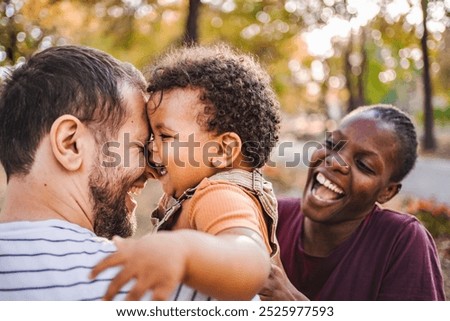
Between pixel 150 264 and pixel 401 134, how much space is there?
5.02 ft

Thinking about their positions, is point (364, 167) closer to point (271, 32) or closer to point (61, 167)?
point (61, 167)

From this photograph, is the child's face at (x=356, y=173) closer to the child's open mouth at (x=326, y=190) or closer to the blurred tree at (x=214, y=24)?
the child's open mouth at (x=326, y=190)

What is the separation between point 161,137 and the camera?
1.35 meters

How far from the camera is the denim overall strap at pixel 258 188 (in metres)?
1.25

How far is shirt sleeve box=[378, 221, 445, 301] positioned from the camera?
170 centimetres

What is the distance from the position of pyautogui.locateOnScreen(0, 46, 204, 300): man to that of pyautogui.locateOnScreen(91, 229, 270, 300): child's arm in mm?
145

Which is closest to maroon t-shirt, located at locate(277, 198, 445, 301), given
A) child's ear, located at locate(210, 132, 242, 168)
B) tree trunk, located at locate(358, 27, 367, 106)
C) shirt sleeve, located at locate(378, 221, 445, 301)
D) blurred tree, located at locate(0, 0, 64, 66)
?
shirt sleeve, located at locate(378, 221, 445, 301)

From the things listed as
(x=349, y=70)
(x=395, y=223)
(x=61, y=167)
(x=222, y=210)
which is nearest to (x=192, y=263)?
(x=222, y=210)

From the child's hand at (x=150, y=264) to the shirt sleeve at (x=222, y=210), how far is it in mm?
229

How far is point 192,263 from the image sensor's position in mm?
813

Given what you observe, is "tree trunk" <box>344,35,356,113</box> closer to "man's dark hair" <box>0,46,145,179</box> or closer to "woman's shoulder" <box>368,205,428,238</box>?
"woman's shoulder" <box>368,205,428,238</box>

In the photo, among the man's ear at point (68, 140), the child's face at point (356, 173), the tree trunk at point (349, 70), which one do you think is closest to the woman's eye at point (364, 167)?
the child's face at point (356, 173)
